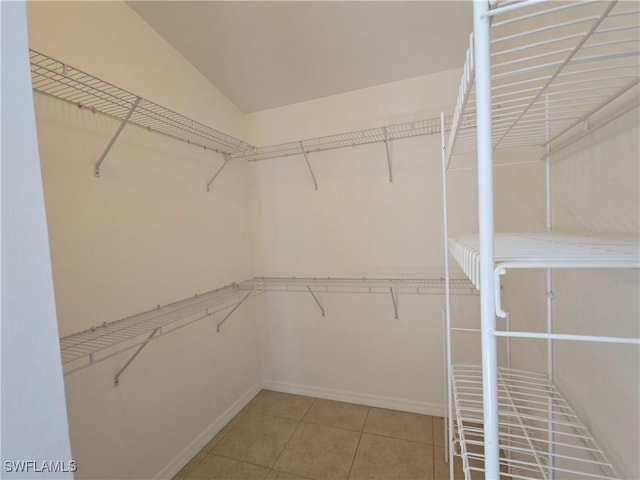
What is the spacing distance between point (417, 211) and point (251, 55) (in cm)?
146

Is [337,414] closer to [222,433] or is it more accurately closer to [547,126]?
[222,433]

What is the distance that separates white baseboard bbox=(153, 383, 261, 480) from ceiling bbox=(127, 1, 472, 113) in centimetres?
233

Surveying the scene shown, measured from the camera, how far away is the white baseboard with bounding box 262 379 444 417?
1.96 meters

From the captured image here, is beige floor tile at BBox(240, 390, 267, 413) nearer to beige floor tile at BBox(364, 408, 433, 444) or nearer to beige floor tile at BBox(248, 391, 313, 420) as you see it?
beige floor tile at BBox(248, 391, 313, 420)

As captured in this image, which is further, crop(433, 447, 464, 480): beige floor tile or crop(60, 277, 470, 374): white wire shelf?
crop(433, 447, 464, 480): beige floor tile

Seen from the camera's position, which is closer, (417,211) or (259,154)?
(417,211)

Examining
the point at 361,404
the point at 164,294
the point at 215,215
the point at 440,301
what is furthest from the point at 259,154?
the point at 361,404

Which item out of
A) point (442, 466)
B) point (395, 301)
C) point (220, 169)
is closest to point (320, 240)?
point (395, 301)

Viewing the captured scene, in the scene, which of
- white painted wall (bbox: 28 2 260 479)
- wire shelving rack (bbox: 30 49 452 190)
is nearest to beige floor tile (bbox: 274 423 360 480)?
white painted wall (bbox: 28 2 260 479)

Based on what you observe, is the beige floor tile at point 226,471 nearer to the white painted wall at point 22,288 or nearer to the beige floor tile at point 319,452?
the beige floor tile at point 319,452

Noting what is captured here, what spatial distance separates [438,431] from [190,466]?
1.53 meters

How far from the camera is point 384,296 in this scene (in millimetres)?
2037

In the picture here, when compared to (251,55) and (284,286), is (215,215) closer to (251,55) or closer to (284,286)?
(284,286)

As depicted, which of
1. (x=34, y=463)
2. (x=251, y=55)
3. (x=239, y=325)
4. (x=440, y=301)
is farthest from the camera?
(x=239, y=325)
